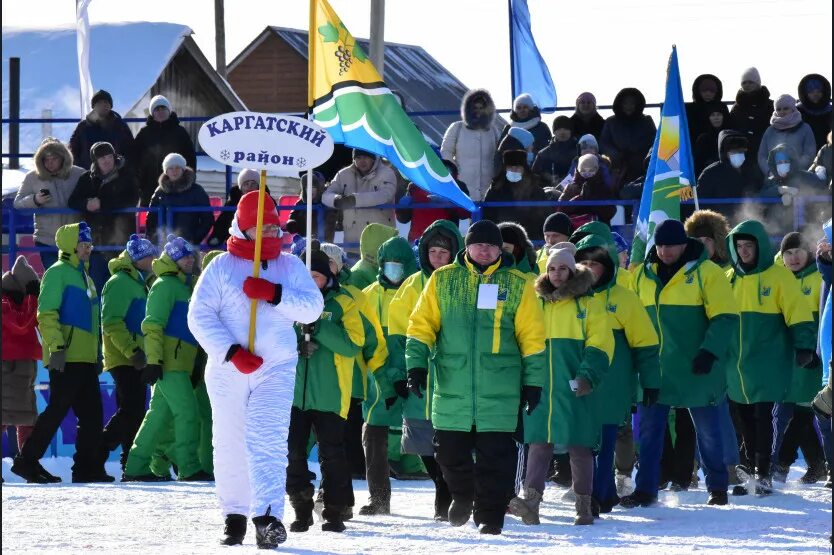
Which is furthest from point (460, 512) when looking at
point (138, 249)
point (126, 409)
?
point (138, 249)

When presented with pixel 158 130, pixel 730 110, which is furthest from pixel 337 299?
pixel 158 130

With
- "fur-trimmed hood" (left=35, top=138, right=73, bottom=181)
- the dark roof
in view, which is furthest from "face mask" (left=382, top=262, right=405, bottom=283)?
the dark roof

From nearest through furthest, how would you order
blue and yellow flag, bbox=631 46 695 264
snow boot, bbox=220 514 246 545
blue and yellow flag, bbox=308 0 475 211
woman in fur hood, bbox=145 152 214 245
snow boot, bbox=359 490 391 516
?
snow boot, bbox=220 514 246 545 < snow boot, bbox=359 490 391 516 < blue and yellow flag, bbox=308 0 475 211 < blue and yellow flag, bbox=631 46 695 264 < woman in fur hood, bbox=145 152 214 245

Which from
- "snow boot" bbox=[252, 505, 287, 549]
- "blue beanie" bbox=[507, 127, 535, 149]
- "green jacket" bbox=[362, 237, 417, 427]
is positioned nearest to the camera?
"snow boot" bbox=[252, 505, 287, 549]

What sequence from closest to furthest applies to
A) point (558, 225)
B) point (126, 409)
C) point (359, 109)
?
point (558, 225) → point (359, 109) → point (126, 409)

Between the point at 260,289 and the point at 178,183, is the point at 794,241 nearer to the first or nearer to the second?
the point at 260,289

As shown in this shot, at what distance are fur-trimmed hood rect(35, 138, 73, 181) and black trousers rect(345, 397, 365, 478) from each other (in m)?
5.69

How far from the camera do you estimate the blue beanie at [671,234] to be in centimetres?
1164

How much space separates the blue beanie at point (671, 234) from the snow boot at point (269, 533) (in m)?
3.47

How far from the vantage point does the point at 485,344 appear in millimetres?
10031

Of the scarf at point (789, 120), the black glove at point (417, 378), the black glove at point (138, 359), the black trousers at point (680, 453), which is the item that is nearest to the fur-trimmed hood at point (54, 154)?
the black glove at point (138, 359)

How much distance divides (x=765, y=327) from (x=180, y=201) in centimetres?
686

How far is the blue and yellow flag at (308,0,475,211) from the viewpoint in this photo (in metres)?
13.5

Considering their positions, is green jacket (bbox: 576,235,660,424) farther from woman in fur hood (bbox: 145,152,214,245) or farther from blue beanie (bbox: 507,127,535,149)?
woman in fur hood (bbox: 145,152,214,245)
